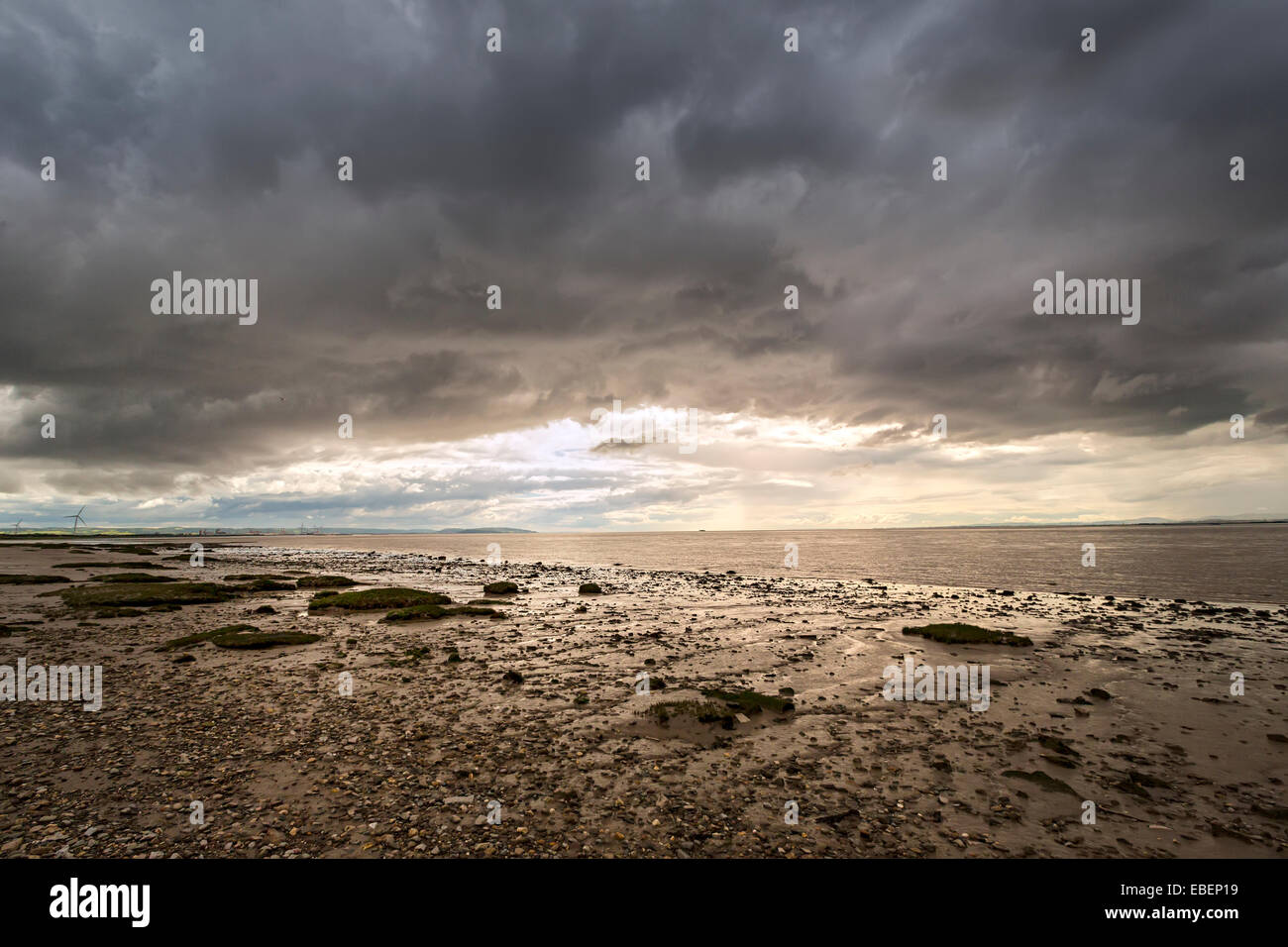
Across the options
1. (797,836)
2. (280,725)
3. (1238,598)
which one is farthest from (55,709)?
(1238,598)

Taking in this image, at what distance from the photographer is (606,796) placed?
1061 centimetres

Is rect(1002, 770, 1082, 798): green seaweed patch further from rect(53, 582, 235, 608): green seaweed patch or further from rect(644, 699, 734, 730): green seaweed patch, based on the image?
rect(53, 582, 235, 608): green seaweed patch

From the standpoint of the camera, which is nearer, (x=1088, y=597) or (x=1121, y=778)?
(x=1121, y=778)

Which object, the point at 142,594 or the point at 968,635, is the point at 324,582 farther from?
the point at 968,635

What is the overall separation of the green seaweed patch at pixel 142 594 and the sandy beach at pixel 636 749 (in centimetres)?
959

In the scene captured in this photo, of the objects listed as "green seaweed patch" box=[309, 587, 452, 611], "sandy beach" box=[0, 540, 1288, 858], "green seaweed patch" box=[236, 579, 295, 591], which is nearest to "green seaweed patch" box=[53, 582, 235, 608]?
"green seaweed patch" box=[236, 579, 295, 591]

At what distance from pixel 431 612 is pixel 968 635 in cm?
3177

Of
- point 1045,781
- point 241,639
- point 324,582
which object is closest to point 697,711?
point 1045,781

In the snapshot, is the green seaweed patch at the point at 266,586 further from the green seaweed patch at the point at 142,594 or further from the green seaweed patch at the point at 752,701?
the green seaweed patch at the point at 752,701

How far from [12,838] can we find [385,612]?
2774 centimetres

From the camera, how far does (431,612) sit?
111 ft
